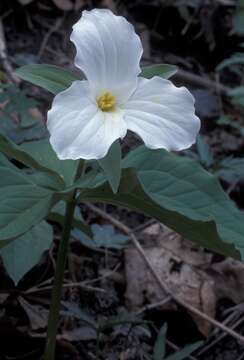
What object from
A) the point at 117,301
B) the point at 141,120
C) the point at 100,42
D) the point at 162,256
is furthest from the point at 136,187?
the point at 162,256

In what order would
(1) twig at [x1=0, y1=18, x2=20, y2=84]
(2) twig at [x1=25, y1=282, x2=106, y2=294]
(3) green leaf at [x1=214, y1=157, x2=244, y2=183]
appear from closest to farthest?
(2) twig at [x1=25, y1=282, x2=106, y2=294] → (3) green leaf at [x1=214, y1=157, x2=244, y2=183] → (1) twig at [x1=0, y1=18, x2=20, y2=84]

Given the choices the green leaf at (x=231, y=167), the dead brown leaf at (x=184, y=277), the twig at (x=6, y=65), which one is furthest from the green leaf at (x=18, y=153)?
the twig at (x=6, y=65)

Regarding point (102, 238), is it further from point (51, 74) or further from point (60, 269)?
point (51, 74)

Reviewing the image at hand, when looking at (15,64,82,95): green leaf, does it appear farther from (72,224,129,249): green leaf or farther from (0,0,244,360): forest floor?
(72,224,129,249): green leaf

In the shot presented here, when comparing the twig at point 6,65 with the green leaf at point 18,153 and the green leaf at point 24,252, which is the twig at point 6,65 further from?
the green leaf at point 18,153

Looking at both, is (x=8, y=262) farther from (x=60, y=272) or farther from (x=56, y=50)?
(x=56, y=50)

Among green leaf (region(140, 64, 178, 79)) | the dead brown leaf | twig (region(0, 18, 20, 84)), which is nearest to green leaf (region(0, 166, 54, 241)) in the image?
green leaf (region(140, 64, 178, 79))

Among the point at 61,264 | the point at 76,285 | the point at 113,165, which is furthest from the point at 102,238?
the point at 113,165

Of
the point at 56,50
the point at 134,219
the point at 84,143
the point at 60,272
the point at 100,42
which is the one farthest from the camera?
the point at 56,50
